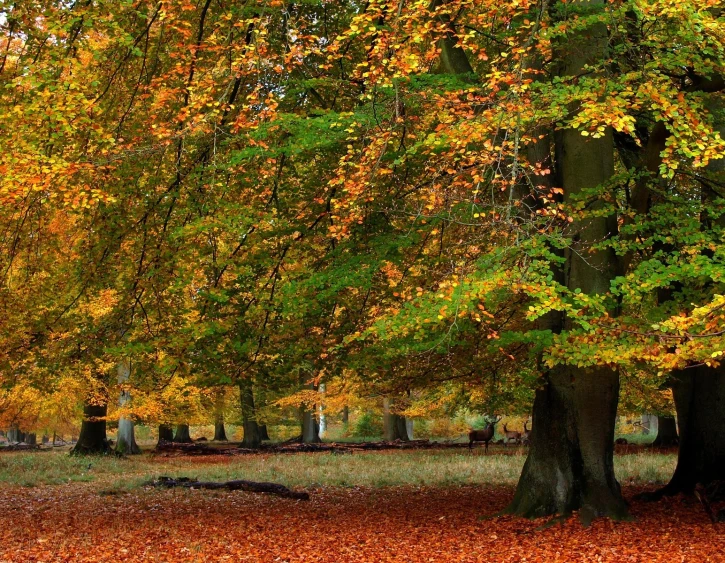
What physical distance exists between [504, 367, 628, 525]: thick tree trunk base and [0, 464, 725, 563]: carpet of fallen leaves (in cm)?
32

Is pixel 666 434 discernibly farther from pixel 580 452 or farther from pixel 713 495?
pixel 580 452

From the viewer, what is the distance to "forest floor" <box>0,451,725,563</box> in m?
7.62

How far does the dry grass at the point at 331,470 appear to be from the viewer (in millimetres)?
15055

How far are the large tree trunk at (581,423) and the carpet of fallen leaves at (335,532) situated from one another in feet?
1.27

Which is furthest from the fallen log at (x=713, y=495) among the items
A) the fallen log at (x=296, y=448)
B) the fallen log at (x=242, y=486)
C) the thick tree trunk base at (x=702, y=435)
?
the fallen log at (x=296, y=448)

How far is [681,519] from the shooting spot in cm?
931

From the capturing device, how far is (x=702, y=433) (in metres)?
10.7

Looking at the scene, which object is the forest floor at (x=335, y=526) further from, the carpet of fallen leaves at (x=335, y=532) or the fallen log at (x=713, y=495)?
the fallen log at (x=713, y=495)

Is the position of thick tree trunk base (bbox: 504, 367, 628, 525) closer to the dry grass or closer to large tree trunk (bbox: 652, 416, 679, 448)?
the dry grass

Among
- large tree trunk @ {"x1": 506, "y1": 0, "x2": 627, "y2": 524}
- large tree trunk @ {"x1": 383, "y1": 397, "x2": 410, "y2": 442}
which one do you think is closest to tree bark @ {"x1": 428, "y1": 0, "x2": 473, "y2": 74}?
large tree trunk @ {"x1": 506, "y1": 0, "x2": 627, "y2": 524}

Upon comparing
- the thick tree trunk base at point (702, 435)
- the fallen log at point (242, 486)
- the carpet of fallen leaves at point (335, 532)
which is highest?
the thick tree trunk base at point (702, 435)

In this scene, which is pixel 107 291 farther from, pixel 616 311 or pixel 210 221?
pixel 616 311

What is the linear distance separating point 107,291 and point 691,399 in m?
9.05

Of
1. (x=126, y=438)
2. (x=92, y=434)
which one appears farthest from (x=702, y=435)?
(x=126, y=438)
